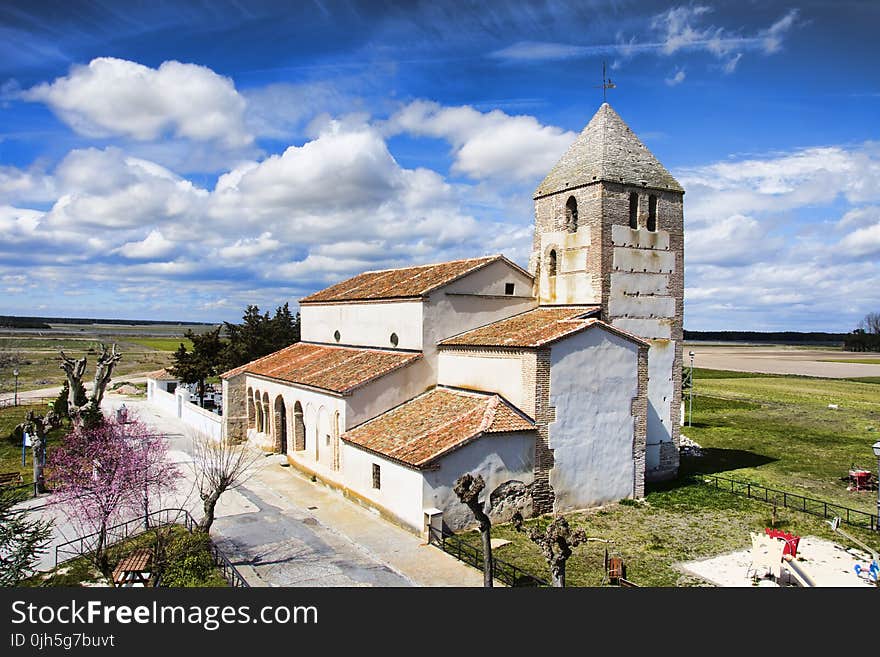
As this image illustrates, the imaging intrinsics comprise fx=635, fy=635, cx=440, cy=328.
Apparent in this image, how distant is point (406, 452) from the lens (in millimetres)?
19625

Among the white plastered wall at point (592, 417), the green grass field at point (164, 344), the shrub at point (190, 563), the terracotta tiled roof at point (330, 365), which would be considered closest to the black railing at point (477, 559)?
the white plastered wall at point (592, 417)

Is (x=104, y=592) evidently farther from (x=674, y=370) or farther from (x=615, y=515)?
(x=674, y=370)

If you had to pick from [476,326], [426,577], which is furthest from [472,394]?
[426,577]

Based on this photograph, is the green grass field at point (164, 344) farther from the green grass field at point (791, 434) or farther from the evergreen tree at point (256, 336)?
the green grass field at point (791, 434)

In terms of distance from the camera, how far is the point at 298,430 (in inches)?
1104

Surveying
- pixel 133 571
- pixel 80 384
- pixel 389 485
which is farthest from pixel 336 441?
pixel 80 384

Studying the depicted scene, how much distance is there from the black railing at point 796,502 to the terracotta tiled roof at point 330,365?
1322cm

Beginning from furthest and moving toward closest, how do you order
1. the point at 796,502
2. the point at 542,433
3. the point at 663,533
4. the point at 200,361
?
the point at 200,361
the point at 796,502
the point at 542,433
the point at 663,533

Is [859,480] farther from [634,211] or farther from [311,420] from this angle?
[311,420]

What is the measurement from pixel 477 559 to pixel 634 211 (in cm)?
1566

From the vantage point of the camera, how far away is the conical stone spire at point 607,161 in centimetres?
2508

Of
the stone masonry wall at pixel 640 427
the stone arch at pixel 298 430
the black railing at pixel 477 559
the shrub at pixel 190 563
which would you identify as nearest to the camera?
the black railing at pixel 477 559

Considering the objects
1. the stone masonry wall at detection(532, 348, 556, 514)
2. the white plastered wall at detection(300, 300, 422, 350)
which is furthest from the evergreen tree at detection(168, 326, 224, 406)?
the stone masonry wall at detection(532, 348, 556, 514)

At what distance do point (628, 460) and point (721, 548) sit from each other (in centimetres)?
506
